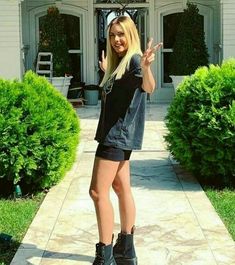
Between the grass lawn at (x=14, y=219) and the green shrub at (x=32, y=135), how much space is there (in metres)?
0.22

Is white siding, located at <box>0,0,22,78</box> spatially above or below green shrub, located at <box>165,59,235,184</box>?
above

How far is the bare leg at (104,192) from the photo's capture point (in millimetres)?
3951

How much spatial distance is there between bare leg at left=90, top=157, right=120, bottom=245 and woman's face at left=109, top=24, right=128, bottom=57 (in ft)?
2.41

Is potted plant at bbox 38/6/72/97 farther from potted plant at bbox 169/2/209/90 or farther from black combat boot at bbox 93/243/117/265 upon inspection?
black combat boot at bbox 93/243/117/265

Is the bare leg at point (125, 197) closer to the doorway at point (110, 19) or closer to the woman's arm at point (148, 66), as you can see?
the woman's arm at point (148, 66)

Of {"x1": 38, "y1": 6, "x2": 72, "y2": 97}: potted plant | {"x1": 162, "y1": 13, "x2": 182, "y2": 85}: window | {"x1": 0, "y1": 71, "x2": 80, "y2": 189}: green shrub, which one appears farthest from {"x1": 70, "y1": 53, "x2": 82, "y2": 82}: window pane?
{"x1": 0, "y1": 71, "x2": 80, "y2": 189}: green shrub

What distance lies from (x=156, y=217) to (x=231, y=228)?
70 cm

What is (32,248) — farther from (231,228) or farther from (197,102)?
(197,102)

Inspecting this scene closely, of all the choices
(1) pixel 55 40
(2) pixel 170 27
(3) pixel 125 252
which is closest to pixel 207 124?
(3) pixel 125 252

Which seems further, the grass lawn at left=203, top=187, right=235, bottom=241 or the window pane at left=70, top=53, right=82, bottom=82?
the window pane at left=70, top=53, right=82, bottom=82

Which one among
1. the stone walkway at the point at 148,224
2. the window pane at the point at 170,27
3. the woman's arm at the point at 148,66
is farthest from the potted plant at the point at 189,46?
the woman's arm at the point at 148,66

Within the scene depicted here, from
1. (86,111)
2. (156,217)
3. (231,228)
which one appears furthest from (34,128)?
(86,111)

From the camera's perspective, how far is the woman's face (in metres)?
3.96

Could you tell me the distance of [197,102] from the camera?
21.3 ft
